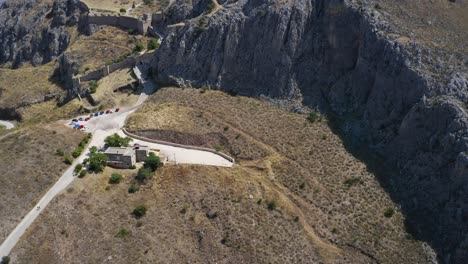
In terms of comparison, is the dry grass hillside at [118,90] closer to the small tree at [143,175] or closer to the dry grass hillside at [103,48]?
the dry grass hillside at [103,48]

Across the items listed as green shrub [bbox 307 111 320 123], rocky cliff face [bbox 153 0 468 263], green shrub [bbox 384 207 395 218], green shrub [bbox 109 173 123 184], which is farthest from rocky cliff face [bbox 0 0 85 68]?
green shrub [bbox 384 207 395 218]

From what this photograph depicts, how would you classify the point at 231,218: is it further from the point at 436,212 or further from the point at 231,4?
the point at 231,4

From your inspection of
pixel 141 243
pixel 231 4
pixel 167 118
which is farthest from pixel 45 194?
pixel 231 4

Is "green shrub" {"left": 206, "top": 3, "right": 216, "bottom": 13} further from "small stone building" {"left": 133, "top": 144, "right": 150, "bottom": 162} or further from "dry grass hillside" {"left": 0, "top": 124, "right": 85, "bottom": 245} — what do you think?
"small stone building" {"left": 133, "top": 144, "right": 150, "bottom": 162}

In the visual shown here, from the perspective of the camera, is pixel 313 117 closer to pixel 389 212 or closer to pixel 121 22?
pixel 389 212

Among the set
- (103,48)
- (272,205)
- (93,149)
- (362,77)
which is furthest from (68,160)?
(103,48)

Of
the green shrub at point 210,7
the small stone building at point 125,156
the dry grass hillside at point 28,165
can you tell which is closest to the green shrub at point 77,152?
the dry grass hillside at point 28,165

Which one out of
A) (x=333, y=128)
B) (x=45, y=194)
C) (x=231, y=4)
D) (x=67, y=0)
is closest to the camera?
(x=45, y=194)
